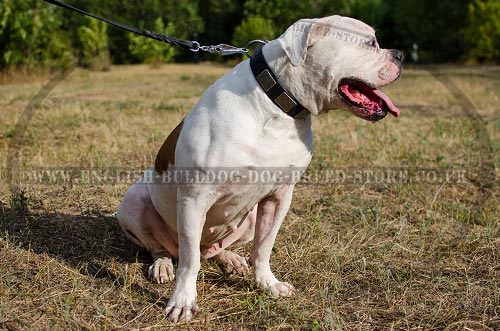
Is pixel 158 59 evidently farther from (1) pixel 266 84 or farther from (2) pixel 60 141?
(1) pixel 266 84

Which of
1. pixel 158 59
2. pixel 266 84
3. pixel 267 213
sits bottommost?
pixel 158 59

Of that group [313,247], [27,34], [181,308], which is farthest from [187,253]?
[27,34]

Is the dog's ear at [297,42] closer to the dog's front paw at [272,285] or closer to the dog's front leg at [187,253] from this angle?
the dog's front leg at [187,253]

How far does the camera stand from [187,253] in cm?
239

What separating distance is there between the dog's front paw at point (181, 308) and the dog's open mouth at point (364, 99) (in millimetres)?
1077

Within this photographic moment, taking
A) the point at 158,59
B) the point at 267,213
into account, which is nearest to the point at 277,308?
the point at 267,213

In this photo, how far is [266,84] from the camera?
232cm

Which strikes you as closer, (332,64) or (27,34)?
(332,64)

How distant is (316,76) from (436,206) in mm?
1983

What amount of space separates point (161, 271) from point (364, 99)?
4.21ft

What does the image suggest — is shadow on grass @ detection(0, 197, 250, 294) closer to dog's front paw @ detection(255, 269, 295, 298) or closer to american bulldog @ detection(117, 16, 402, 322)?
dog's front paw @ detection(255, 269, 295, 298)

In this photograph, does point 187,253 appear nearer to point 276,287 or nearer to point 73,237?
point 276,287

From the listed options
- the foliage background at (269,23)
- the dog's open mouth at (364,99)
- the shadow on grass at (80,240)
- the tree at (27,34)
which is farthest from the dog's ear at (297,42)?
the foliage background at (269,23)

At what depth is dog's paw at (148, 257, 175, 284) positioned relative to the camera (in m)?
2.76
